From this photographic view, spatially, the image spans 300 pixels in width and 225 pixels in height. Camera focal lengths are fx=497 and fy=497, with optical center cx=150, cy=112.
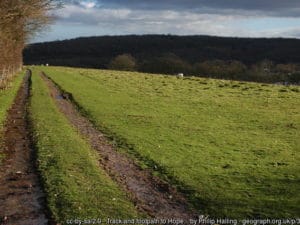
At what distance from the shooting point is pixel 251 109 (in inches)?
1435

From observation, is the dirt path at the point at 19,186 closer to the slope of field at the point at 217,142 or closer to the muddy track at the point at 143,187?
the muddy track at the point at 143,187

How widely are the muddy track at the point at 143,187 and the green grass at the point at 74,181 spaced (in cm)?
39

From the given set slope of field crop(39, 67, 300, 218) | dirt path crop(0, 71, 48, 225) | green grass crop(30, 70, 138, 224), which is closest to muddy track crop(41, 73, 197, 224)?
green grass crop(30, 70, 138, 224)

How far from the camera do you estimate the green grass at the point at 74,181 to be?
39.7ft

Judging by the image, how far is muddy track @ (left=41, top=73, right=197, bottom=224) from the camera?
12562mm

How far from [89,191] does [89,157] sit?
4.47m

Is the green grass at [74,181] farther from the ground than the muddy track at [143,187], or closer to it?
farther from the ground

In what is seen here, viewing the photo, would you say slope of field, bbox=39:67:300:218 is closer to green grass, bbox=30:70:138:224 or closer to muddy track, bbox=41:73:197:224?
muddy track, bbox=41:73:197:224

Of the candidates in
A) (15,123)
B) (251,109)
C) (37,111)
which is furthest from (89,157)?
(251,109)

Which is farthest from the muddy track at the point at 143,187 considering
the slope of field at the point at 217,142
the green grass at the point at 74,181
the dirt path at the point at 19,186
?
the dirt path at the point at 19,186

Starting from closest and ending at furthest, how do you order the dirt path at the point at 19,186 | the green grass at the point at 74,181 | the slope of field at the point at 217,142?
the dirt path at the point at 19,186 < the green grass at the point at 74,181 < the slope of field at the point at 217,142

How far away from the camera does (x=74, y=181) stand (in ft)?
48.3

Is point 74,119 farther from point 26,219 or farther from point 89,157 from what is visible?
point 26,219

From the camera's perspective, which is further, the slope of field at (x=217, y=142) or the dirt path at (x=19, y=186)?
the slope of field at (x=217, y=142)
